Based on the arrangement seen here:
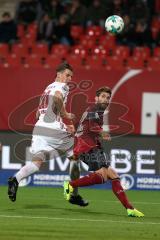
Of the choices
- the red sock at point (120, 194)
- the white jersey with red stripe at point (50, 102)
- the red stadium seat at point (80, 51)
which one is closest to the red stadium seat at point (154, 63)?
the red stadium seat at point (80, 51)

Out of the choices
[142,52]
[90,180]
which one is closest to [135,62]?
[142,52]

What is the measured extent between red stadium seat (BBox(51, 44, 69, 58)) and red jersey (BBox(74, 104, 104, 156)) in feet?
24.8

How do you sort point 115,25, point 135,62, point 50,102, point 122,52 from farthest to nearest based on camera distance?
1. point 122,52
2. point 135,62
3. point 115,25
4. point 50,102

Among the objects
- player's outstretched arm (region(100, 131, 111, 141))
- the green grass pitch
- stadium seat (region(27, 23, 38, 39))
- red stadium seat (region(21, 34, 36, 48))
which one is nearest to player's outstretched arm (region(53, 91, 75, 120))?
player's outstretched arm (region(100, 131, 111, 141))

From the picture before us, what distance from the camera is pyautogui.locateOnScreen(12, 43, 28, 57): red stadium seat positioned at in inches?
786

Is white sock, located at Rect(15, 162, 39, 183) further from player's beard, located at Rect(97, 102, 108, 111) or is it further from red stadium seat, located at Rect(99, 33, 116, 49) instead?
red stadium seat, located at Rect(99, 33, 116, 49)

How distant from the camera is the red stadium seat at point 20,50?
1995cm

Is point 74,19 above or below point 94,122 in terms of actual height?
above

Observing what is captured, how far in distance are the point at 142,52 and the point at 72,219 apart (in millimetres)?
9637

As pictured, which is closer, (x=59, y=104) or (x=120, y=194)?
(x=120, y=194)

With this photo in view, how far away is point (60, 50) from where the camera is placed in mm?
19891

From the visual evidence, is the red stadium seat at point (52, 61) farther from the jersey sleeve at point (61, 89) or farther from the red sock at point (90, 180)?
the red sock at point (90, 180)

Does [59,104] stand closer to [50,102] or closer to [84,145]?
[50,102]

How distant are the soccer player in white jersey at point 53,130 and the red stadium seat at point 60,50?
7.17m
